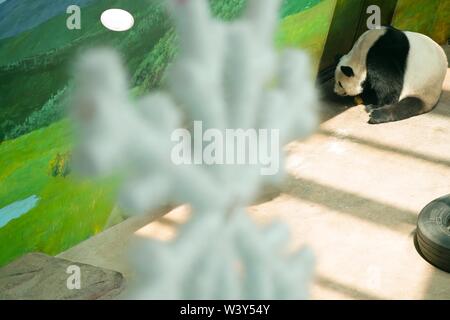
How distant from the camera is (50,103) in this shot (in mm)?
3496

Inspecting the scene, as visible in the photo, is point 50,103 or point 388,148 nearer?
point 50,103

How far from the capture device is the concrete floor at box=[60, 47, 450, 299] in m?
3.86

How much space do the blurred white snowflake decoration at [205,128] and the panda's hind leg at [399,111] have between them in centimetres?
406

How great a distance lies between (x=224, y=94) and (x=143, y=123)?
189 millimetres

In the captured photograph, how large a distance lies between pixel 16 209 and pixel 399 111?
9.71 feet

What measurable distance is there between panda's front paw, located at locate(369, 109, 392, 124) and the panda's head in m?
0.26

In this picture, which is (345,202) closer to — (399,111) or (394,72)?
(399,111)

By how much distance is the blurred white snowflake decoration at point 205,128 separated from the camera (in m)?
1.24

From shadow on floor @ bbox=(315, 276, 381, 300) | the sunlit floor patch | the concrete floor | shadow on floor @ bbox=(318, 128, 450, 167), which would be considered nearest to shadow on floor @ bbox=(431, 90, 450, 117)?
the concrete floor

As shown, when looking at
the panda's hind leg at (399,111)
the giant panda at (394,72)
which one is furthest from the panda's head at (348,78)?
the panda's hind leg at (399,111)

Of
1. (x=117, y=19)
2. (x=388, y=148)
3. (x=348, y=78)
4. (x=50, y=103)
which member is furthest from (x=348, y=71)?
(x=50, y=103)

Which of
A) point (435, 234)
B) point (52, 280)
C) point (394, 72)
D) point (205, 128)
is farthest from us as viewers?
point (394, 72)

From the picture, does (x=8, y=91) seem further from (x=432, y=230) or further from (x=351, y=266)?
(x=432, y=230)

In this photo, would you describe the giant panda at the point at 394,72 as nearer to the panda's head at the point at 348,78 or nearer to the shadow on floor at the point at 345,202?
the panda's head at the point at 348,78
